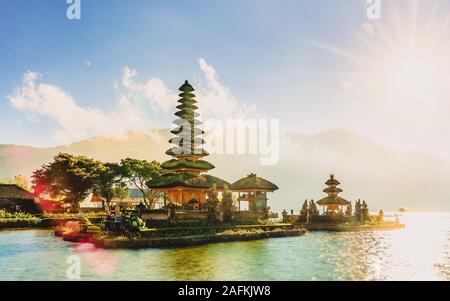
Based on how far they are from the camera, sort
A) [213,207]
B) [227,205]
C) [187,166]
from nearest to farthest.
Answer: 1. [213,207]
2. [227,205]
3. [187,166]

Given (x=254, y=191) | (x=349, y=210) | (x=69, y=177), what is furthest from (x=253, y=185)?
(x=69, y=177)

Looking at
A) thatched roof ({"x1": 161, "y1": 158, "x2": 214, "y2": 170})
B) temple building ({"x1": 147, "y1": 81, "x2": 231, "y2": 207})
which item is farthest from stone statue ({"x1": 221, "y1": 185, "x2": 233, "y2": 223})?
thatched roof ({"x1": 161, "y1": 158, "x2": 214, "y2": 170})

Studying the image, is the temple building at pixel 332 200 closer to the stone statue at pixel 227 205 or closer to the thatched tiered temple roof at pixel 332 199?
the thatched tiered temple roof at pixel 332 199

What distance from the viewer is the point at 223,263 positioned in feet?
75.4

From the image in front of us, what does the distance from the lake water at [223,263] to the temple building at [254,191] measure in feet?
56.7

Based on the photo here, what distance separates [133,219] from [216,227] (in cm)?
902

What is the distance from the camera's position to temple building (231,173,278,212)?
49.5 meters

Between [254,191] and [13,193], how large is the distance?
36.3m

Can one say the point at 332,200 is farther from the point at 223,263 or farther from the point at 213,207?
the point at 223,263

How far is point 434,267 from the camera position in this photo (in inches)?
933

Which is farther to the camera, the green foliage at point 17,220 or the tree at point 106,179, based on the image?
the tree at point 106,179

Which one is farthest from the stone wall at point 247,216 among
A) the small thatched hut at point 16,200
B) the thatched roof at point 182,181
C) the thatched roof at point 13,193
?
the thatched roof at point 13,193

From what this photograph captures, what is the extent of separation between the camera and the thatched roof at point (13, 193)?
58.1 meters
